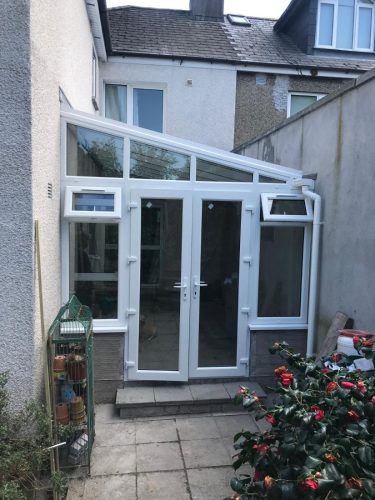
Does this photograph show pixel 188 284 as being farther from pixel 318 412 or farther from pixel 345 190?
pixel 318 412

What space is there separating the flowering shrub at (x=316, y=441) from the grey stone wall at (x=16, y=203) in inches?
78.5

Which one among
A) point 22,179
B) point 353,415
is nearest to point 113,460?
point 353,415

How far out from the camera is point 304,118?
Result: 5.70 meters

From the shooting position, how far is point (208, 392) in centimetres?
524

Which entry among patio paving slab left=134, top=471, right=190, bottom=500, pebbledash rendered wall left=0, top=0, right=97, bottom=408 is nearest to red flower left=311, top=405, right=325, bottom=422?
patio paving slab left=134, top=471, right=190, bottom=500

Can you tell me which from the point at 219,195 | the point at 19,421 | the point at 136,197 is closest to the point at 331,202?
the point at 219,195

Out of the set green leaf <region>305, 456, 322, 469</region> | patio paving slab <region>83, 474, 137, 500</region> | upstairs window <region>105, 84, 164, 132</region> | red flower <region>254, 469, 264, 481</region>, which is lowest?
patio paving slab <region>83, 474, 137, 500</region>

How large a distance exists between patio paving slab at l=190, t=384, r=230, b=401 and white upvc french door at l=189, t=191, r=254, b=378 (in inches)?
5.5

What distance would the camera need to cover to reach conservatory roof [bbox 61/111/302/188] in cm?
495

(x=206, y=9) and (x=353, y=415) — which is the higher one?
(x=206, y=9)

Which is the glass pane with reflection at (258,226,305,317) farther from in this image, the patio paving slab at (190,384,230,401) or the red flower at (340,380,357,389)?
the red flower at (340,380,357,389)

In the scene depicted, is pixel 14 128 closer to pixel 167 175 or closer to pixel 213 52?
pixel 167 175

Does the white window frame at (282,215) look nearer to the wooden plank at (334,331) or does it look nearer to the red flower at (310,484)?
the wooden plank at (334,331)

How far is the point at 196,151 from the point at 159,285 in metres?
1.75
